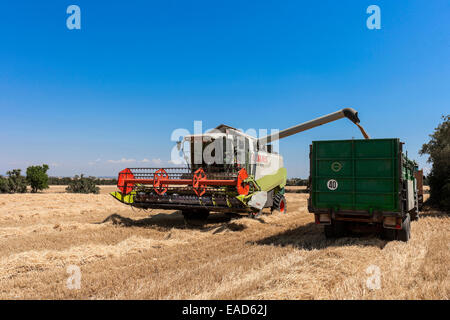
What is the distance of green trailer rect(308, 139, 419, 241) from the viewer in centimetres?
599

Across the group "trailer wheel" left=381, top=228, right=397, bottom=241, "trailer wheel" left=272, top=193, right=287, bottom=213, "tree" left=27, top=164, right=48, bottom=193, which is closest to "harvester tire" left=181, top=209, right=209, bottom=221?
"trailer wheel" left=272, top=193, right=287, bottom=213

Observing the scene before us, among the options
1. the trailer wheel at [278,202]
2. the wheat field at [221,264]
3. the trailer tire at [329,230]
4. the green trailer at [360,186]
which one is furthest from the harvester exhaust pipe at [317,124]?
the trailer tire at [329,230]

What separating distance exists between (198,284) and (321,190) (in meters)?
3.67

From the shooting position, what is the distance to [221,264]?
4.79 m

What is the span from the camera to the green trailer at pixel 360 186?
5988mm

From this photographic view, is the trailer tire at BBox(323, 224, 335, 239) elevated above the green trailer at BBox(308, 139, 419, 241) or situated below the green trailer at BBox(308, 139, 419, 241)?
below

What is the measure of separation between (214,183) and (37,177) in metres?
26.9

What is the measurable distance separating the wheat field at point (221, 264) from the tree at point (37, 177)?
24.3 meters

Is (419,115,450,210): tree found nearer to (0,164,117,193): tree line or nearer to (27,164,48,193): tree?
(0,164,117,193): tree line

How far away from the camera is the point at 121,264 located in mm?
5062

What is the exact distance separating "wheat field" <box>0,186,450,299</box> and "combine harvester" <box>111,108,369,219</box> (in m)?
0.79

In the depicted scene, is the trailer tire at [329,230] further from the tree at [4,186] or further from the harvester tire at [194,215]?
the tree at [4,186]

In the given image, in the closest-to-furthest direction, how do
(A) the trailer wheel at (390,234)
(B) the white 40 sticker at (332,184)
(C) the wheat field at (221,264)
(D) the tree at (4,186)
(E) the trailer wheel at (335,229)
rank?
(C) the wheat field at (221,264) < (A) the trailer wheel at (390,234) < (B) the white 40 sticker at (332,184) < (E) the trailer wheel at (335,229) < (D) the tree at (4,186)
